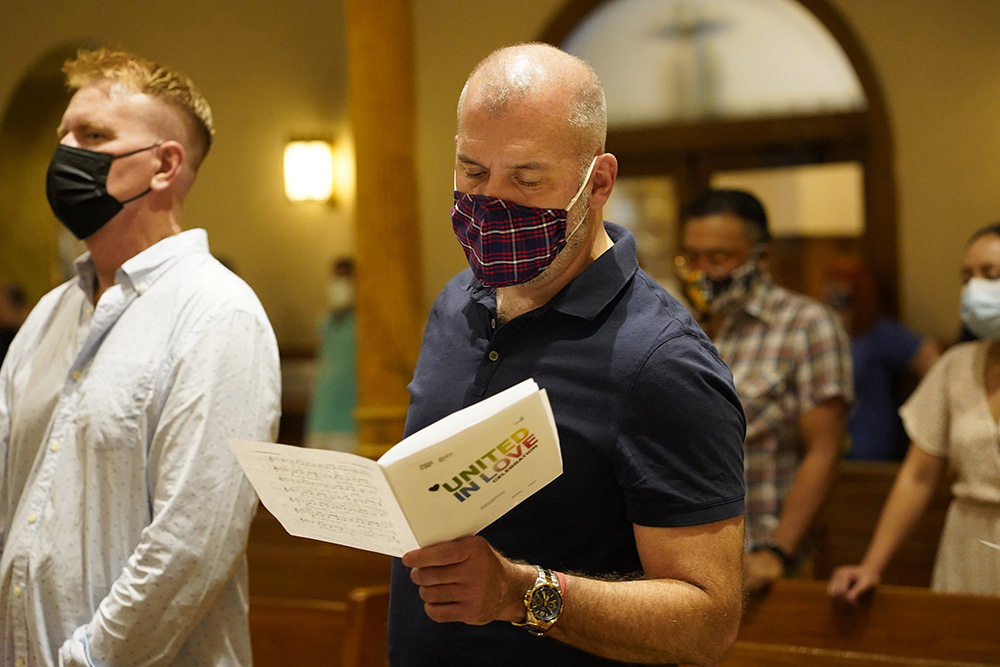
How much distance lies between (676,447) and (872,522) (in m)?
3.35

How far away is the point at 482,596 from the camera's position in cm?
120

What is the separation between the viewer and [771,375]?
2.76 meters

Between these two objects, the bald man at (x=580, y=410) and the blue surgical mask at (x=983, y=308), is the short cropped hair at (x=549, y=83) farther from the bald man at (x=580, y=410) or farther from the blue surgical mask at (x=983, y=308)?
the blue surgical mask at (x=983, y=308)

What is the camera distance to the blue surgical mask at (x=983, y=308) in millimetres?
2490

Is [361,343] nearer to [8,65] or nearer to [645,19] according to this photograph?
[645,19]

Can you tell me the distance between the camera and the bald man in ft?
4.30

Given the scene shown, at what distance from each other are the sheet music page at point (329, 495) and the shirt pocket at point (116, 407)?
508 millimetres

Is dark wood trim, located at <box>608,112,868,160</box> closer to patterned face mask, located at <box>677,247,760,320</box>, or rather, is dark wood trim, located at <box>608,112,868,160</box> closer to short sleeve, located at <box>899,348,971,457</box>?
patterned face mask, located at <box>677,247,760,320</box>

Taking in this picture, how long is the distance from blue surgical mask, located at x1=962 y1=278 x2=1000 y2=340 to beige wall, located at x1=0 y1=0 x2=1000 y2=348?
320cm

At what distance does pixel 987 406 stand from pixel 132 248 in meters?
1.92

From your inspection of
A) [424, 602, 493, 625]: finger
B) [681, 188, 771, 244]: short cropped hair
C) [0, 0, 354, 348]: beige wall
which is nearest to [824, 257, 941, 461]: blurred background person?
[681, 188, 771, 244]: short cropped hair

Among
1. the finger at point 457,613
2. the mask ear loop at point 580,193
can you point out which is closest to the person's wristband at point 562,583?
the finger at point 457,613

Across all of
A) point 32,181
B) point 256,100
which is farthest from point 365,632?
point 32,181

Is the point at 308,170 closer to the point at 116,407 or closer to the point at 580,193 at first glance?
the point at 116,407
